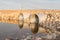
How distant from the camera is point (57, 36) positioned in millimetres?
14695

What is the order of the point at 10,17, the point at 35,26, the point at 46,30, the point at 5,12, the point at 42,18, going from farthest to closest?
the point at 5,12
the point at 10,17
the point at 42,18
the point at 46,30
the point at 35,26

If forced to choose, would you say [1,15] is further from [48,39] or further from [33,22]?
[48,39]

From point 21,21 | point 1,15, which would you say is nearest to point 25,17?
point 21,21

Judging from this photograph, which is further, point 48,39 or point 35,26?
point 35,26

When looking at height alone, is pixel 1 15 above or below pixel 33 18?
below

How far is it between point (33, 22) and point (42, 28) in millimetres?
2491

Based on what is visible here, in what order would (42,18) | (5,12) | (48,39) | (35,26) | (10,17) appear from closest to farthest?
(48,39) → (35,26) → (42,18) → (10,17) → (5,12)

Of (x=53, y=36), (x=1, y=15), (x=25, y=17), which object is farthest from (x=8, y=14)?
(x=53, y=36)

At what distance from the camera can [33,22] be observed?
1733 cm

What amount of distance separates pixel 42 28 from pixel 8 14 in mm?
22118

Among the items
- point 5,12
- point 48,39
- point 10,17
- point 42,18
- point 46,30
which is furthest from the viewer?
point 5,12

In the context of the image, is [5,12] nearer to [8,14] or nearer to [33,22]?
[8,14]

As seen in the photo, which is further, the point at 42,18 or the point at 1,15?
the point at 1,15

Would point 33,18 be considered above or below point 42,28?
above
